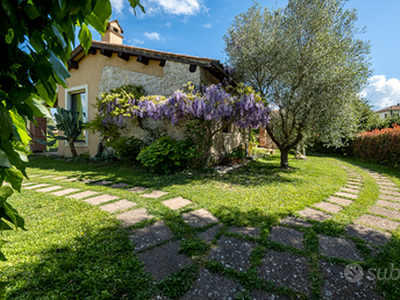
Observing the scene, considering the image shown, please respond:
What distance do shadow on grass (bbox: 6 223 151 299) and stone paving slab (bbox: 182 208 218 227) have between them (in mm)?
819

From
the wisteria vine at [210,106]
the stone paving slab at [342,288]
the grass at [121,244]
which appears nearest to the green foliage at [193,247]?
the grass at [121,244]

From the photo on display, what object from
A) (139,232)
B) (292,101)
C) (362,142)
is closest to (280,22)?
(292,101)

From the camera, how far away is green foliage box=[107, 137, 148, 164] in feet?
21.1

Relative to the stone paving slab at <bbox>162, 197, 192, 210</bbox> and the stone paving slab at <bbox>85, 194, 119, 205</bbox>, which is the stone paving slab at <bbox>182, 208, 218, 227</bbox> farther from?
the stone paving slab at <bbox>85, 194, 119, 205</bbox>

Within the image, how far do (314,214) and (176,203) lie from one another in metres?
2.10

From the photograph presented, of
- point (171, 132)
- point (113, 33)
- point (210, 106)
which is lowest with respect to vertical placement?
point (171, 132)

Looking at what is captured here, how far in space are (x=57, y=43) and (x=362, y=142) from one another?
14423mm

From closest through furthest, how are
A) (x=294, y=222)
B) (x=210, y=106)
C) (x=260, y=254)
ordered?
(x=260, y=254)
(x=294, y=222)
(x=210, y=106)

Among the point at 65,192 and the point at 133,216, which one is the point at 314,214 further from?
the point at 65,192

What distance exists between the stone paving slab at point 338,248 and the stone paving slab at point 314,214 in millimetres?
535

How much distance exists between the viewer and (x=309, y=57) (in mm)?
5645

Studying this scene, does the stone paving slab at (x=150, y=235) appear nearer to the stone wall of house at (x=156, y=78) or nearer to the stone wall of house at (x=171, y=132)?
the stone wall of house at (x=171, y=132)

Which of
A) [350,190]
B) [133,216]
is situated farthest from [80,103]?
[350,190]

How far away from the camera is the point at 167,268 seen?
5.42 ft
